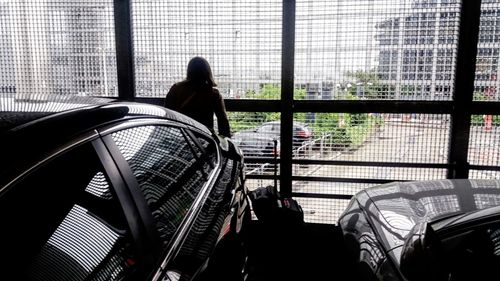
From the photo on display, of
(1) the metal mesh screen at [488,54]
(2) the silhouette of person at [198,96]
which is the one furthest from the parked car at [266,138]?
(1) the metal mesh screen at [488,54]

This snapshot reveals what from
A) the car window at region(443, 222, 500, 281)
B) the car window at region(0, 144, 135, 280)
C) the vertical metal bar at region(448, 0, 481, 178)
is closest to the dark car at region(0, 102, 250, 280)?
the car window at region(0, 144, 135, 280)

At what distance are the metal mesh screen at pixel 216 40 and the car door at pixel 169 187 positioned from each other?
7.88ft

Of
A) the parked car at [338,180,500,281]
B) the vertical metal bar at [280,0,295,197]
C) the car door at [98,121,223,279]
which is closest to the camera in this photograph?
the car door at [98,121,223,279]

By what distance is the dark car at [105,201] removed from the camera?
1.13 meters

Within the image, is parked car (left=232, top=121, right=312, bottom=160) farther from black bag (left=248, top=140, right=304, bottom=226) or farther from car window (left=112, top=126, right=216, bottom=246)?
car window (left=112, top=126, right=216, bottom=246)

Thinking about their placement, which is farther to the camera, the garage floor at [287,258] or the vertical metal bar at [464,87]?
the vertical metal bar at [464,87]

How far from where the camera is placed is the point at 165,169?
1979 millimetres

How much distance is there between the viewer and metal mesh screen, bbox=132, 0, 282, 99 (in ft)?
15.1

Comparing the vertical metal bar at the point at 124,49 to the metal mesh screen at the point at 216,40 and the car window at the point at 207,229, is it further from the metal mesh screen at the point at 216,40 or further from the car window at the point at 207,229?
the car window at the point at 207,229

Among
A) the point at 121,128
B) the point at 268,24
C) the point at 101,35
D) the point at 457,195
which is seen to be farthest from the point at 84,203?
the point at 101,35

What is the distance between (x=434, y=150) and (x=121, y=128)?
399 centimetres

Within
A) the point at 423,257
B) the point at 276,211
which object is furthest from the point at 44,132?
the point at 276,211

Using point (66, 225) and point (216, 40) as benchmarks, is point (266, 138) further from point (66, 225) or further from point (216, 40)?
point (66, 225)

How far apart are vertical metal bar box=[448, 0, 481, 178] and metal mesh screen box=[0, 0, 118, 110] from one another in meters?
3.97
